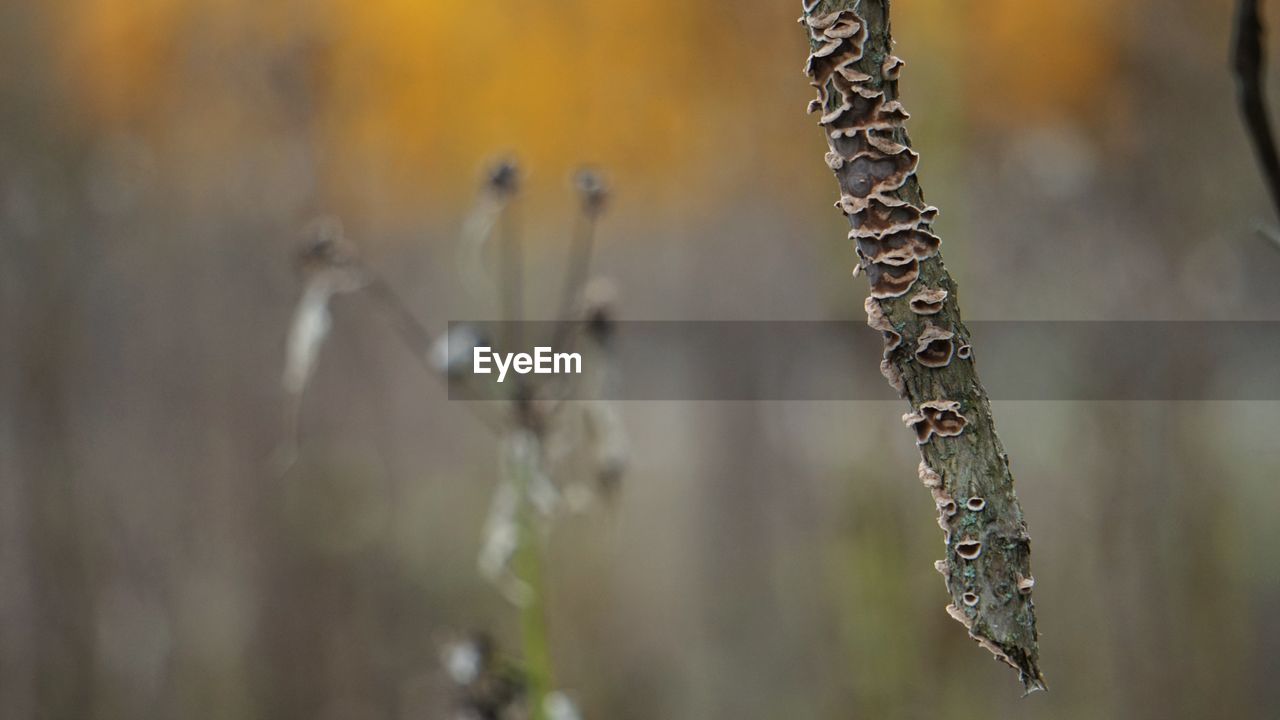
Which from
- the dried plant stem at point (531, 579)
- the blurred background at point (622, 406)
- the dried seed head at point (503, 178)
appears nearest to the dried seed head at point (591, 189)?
the dried seed head at point (503, 178)

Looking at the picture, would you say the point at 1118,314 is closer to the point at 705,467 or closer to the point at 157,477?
the point at 705,467


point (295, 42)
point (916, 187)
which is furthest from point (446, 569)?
point (916, 187)

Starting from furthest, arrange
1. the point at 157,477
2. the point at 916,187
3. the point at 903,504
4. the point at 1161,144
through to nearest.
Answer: the point at 157,477
the point at 1161,144
the point at 903,504
the point at 916,187

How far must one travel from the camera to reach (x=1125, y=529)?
2.38 meters

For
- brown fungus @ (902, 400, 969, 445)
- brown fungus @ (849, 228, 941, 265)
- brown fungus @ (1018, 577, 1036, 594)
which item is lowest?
brown fungus @ (1018, 577, 1036, 594)

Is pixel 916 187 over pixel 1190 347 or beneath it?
beneath

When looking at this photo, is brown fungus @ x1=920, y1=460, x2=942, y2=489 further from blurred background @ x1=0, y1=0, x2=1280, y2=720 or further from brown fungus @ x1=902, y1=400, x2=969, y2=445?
blurred background @ x1=0, y1=0, x2=1280, y2=720

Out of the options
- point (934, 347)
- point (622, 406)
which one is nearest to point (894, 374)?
point (934, 347)

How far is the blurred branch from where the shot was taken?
39cm

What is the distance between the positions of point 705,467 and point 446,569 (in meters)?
1.04

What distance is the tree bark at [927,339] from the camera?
289mm

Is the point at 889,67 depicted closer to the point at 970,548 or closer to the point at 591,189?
the point at 970,548

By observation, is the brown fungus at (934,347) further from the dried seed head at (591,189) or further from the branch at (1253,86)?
the dried seed head at (591,189)

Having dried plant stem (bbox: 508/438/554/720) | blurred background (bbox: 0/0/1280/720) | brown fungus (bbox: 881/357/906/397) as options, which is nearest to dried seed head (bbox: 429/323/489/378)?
dried plant stem (bbox: 508/438/554/720)
